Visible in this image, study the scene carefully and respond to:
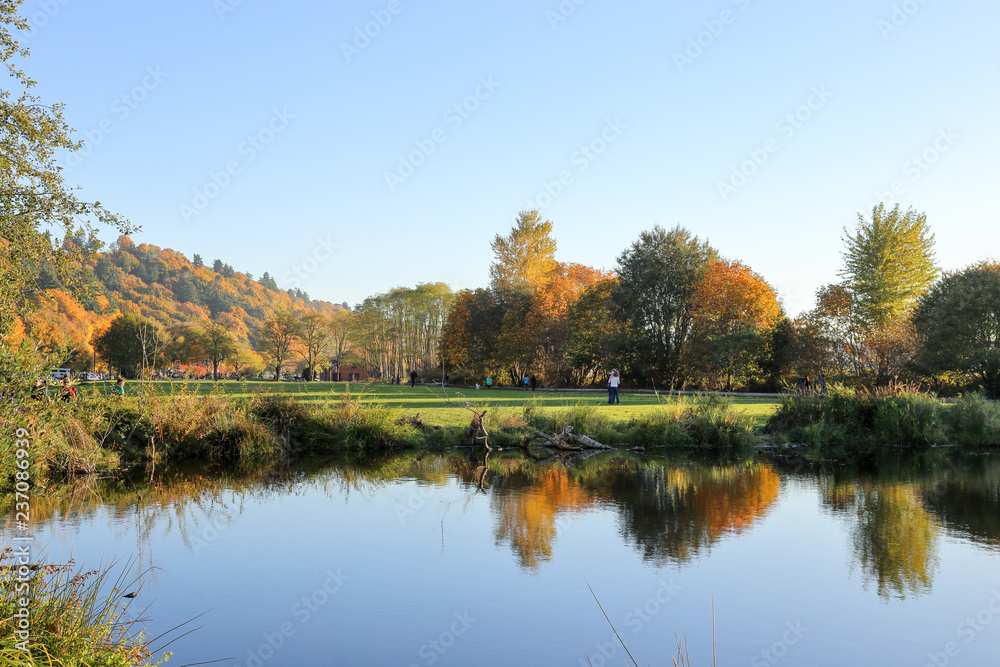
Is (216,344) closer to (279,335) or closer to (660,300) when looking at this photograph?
(279,335)

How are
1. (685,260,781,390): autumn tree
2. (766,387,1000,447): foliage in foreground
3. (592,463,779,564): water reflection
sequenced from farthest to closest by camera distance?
1. (685,260,781,390): autumn tree
2. (766,387,1000,447): foliage in foreground
3. (592,463,779,564): water reflection

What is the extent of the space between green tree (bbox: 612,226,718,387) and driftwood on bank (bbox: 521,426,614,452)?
79.8 ft

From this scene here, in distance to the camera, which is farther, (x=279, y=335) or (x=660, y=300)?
(x=279, y=335)

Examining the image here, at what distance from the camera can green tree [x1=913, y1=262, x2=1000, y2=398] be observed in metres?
31.5

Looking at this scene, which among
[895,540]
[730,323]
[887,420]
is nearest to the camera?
[895,540]

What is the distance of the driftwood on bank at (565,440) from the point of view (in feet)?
68.3

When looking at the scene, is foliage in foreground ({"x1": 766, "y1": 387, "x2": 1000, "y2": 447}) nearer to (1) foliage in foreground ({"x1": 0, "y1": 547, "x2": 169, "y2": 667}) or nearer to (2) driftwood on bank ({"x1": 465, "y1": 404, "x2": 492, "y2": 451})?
(2) driftwood on bank ({"x1": 465, "y1": 404, "x2": 492, "y2": 451})

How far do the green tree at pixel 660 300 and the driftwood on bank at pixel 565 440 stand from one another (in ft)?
79.8

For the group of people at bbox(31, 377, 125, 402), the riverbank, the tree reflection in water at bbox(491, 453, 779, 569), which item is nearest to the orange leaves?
the riverbank

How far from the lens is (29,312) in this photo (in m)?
10.5

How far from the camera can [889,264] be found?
160 ft

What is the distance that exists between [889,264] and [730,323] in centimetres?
1481

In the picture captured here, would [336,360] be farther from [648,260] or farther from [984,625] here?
[984,625]

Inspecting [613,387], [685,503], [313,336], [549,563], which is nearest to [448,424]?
[685,503]
